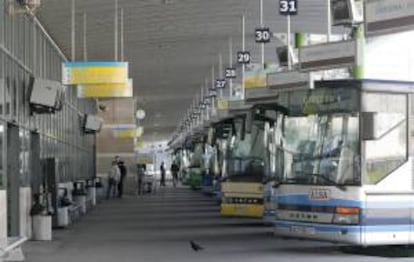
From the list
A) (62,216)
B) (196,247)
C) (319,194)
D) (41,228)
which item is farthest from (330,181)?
(62,216)

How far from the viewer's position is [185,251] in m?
16.8

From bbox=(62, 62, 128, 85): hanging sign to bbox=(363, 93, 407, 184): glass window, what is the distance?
8064mm

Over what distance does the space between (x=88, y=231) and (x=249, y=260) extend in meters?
8.21

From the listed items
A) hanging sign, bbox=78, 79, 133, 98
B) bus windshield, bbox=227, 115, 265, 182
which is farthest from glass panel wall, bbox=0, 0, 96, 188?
bus windshield, bbox=227, 115, 265, 182

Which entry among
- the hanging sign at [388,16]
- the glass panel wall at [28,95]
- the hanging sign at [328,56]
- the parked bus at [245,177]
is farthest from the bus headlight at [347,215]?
the parked bus at [245,177]

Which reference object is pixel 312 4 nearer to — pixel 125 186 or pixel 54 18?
pixel 54 18

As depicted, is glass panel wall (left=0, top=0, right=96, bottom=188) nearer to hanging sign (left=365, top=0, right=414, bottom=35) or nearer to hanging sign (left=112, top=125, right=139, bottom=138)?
hanging sign (left=365, top=0, right=414, bottom=35)

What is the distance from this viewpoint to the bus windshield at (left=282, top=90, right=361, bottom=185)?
14922 millimetres

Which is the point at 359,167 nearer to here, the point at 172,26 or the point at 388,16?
the point at 388,16

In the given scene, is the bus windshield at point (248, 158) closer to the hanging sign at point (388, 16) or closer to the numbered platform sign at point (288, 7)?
the numbered platform sign at point (288, 7)

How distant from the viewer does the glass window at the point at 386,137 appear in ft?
48.4

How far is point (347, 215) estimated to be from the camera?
14.7 metres

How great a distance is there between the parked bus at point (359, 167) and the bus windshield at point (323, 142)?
0.02m

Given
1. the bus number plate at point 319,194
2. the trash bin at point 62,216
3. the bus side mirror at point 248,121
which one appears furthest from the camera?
the trash bin at point 62,216
